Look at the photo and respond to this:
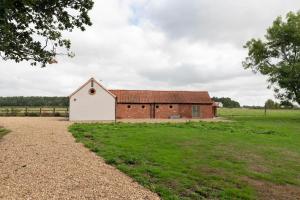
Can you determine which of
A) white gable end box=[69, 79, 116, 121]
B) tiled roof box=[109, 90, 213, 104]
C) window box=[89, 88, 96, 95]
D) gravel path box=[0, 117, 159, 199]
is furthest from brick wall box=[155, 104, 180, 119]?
gravel path box=[0, 117, 159, 199]

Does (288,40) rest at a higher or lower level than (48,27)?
higher

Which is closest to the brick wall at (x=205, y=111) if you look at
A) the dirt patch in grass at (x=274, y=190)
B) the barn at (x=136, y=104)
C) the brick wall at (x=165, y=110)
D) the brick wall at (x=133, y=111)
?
the barn at (x=136, y=104)

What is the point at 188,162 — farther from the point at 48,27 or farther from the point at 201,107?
the point at 201,107

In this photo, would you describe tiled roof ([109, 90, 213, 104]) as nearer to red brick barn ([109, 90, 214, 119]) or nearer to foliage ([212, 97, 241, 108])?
red brick barn ([109, 90, 214, 119])

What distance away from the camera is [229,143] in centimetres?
1827

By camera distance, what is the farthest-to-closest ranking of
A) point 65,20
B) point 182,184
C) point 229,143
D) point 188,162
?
point 229,143 < point 65,20 < point 188,162 < point 182,184

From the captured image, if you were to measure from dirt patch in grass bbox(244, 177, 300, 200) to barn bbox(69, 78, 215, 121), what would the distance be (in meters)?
34.8

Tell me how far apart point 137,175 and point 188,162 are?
9.26ft

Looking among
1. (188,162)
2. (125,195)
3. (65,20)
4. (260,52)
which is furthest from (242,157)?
(260,52)

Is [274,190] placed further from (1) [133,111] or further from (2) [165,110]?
(2) [165,110]

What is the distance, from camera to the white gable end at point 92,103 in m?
43.3

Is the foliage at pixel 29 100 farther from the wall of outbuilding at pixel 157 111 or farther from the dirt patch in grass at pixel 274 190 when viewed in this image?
the dirt patch in grass at pixel 274 190

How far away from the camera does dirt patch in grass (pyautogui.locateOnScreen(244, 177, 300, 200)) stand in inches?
340

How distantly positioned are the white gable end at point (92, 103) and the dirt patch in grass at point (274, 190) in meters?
34.6
